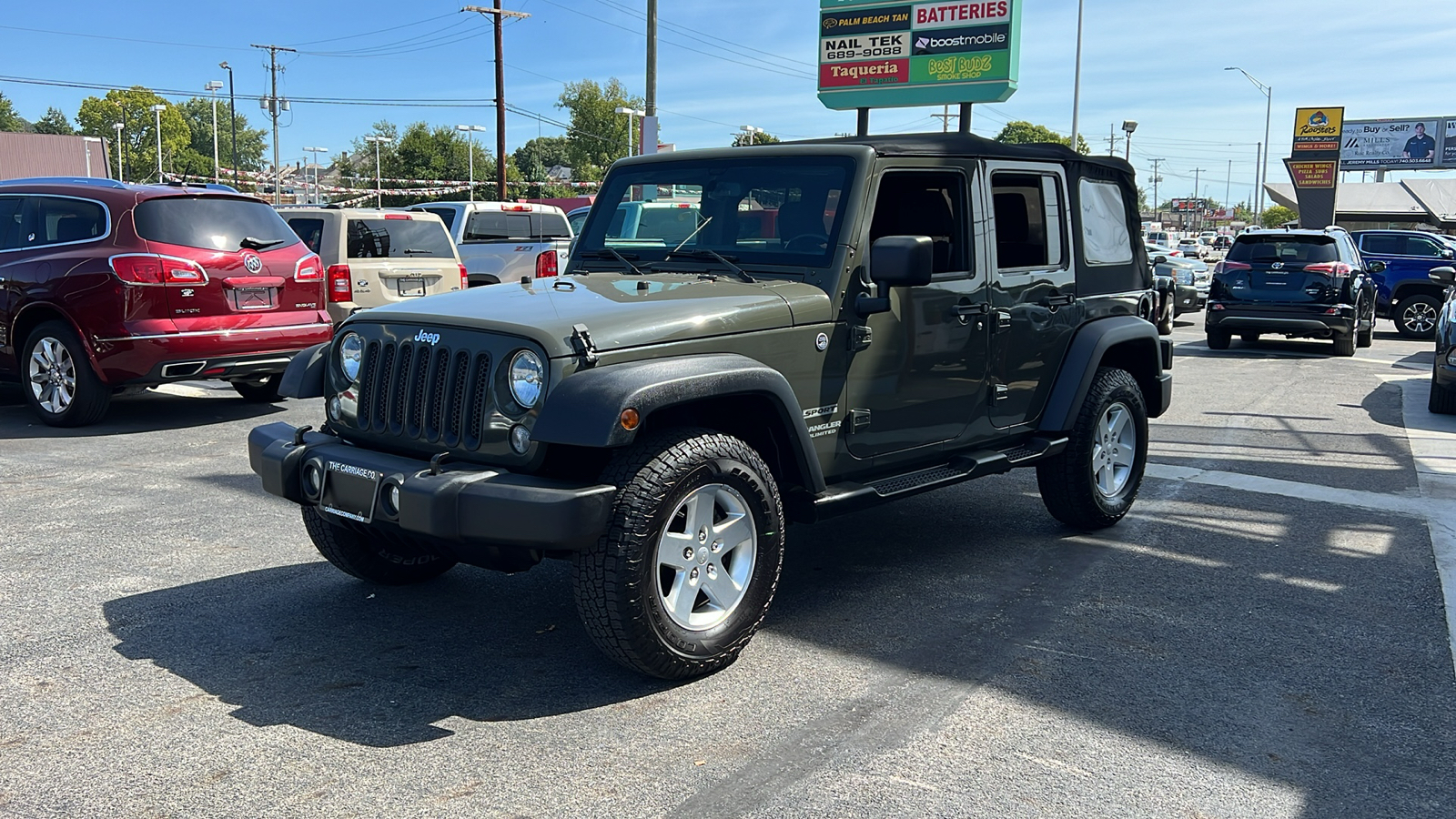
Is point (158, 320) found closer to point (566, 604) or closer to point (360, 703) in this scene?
point (566, 604)

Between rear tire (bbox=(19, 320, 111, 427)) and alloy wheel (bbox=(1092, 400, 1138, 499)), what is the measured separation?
698 centimetres

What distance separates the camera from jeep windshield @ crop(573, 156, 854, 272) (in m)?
4.84

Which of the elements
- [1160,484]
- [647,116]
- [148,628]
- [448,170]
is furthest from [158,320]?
[448,170]

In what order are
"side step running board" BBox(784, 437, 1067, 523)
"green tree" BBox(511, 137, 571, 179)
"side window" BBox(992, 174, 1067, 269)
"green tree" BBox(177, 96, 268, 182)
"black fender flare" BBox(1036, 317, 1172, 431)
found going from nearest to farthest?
1. "side step running board" BBox(784, 437, 1067, 523)
2. "side window" BBox(992, 174, 1067, 269)
3. "black fender flare" BBox(1036, 317, 1172, 431)
4. "green tree" BBox(511, 137, 571, 179)
5. "green tree" BBox(177, 96, 268, 182)

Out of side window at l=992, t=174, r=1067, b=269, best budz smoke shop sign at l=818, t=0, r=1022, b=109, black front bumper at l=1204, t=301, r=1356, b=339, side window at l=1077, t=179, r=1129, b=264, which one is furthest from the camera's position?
best budz smoke shop sign at l=818, t=0, r=1022, b=109

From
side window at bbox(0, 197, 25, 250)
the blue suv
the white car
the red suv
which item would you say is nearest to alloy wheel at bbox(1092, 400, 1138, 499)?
the red suv

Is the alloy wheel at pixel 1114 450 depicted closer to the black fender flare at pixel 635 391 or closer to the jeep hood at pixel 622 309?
the jeep hood at pixel 622 309

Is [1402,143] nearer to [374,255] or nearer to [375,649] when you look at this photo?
[374,255]

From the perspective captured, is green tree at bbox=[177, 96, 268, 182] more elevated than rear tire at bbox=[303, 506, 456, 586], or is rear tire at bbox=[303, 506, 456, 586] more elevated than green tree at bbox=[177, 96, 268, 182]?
green tree at bbox=[177, 96, 268, 182]

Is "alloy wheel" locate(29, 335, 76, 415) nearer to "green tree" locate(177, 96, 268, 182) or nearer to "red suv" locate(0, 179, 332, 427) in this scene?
"red suv" locate(0, 179, 332, 427)

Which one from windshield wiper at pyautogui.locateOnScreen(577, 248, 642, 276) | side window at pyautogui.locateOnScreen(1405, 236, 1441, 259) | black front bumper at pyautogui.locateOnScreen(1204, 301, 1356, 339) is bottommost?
black front bumper at pyautogui.locateOnScreen(1204, 301, 1356, 339)

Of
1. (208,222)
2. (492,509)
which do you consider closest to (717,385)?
(492,509)

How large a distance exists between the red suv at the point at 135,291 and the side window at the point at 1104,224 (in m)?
6.01

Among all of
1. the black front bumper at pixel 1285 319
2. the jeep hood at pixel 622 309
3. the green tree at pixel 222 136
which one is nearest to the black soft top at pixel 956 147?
the jeep hood at pixel 622 309
